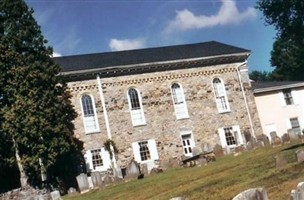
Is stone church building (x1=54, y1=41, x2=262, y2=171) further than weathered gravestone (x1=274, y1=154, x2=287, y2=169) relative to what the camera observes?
Yes

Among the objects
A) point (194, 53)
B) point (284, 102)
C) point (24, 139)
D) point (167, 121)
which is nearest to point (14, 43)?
point (24, 139)

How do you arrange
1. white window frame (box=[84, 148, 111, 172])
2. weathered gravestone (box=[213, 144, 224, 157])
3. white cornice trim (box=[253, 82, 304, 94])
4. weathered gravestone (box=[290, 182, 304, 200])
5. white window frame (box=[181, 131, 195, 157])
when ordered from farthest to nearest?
white cornice trim (box=[253, 82, 304, 94]), white window frame (box=[181, 131, 195, 157]), white window frame (box=[84, 148, 111, 172]), weathered gravestone (box=[213, 144, 224, 157]), weathered gravestone (box=[290, 182, 304, 200])

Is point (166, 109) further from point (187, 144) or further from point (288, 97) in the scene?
point (288, 97)

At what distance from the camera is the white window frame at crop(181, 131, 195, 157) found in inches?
1414

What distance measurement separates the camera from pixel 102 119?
34.2m

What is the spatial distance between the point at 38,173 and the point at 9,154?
199 centimetres

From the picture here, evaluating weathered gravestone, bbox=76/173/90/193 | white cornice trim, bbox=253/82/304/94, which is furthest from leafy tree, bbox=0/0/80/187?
white cornice trim, bbox=253/82/304/94

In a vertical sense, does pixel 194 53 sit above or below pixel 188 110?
above

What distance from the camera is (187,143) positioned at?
36.2m

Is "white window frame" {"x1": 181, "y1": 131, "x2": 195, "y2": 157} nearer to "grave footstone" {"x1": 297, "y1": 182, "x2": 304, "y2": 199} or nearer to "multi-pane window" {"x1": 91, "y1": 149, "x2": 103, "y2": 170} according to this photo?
"multi-pane window" {"x1": 91, "y1": 149, "x2": 103, "y2": 170}

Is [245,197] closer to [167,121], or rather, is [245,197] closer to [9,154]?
[9,154]

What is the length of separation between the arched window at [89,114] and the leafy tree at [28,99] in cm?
428

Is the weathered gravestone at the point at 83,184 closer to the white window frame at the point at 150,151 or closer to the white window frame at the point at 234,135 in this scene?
the white window frame at the point at 150,151

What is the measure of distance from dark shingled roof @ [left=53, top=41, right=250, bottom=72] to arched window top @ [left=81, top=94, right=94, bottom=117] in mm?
2138
